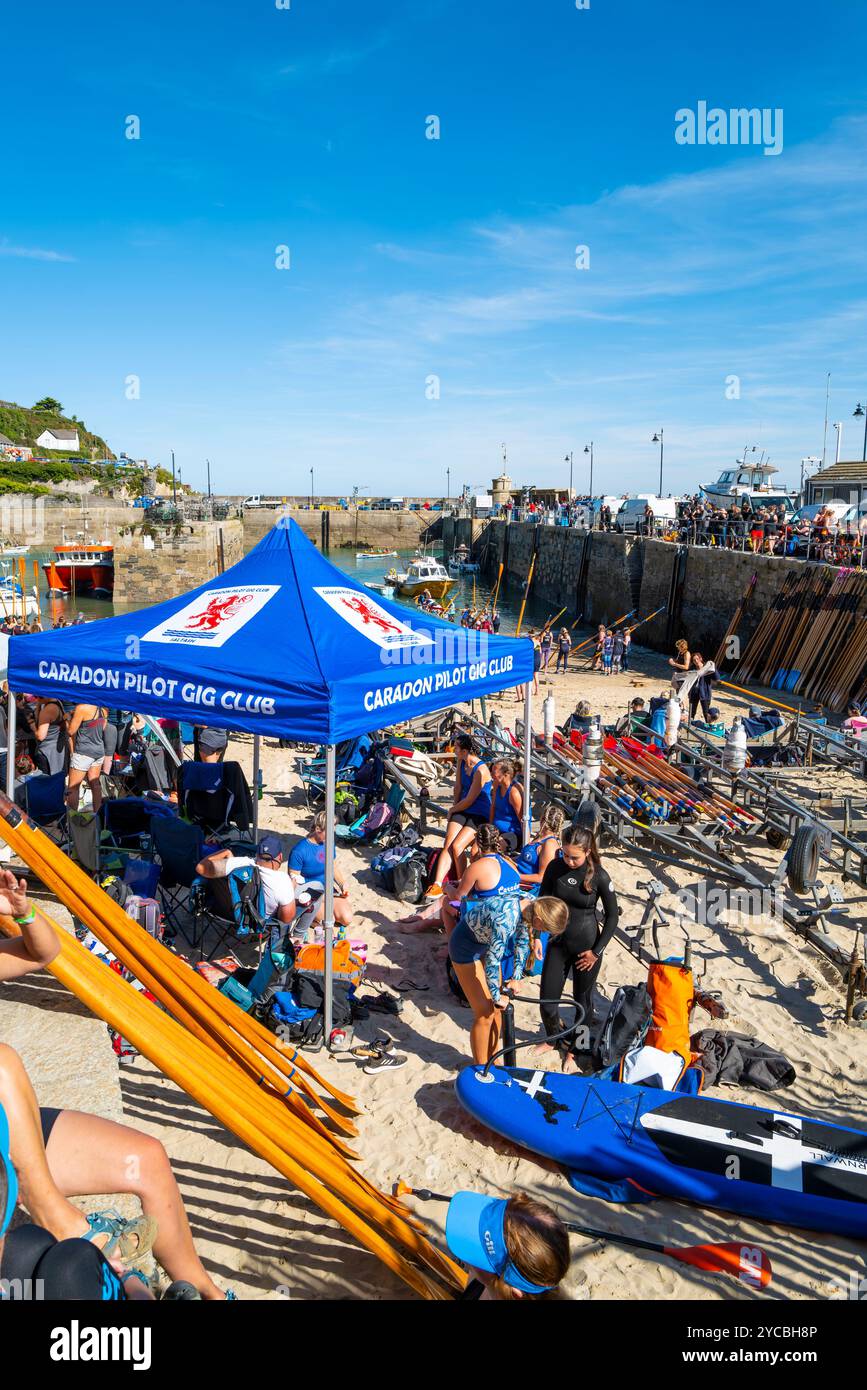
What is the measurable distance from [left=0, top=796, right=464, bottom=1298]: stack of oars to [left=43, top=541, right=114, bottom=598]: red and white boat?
4056 cm

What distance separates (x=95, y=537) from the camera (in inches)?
2287

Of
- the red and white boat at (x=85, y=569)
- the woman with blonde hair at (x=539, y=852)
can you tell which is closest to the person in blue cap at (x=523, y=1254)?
the woman with blonde hair at (x=539, y=852)

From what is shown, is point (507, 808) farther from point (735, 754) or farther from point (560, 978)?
point (735, 754)

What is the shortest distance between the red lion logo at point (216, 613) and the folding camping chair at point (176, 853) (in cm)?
158

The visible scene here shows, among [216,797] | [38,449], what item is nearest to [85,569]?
[216,797]

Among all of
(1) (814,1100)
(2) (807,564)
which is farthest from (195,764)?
(2) (807,564)

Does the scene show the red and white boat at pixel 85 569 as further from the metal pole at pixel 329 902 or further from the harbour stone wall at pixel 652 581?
the metal pole at pixel 329 902

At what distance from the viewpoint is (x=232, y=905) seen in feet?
21.6

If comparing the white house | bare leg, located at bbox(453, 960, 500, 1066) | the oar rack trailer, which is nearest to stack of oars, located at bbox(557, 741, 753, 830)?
the oar rack trailer

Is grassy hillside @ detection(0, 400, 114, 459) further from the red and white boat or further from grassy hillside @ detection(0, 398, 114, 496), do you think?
the red and white boat

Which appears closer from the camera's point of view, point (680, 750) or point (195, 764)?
point (195, 764)

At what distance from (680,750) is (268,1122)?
29.0ft

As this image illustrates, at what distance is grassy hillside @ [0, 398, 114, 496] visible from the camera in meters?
83.2
